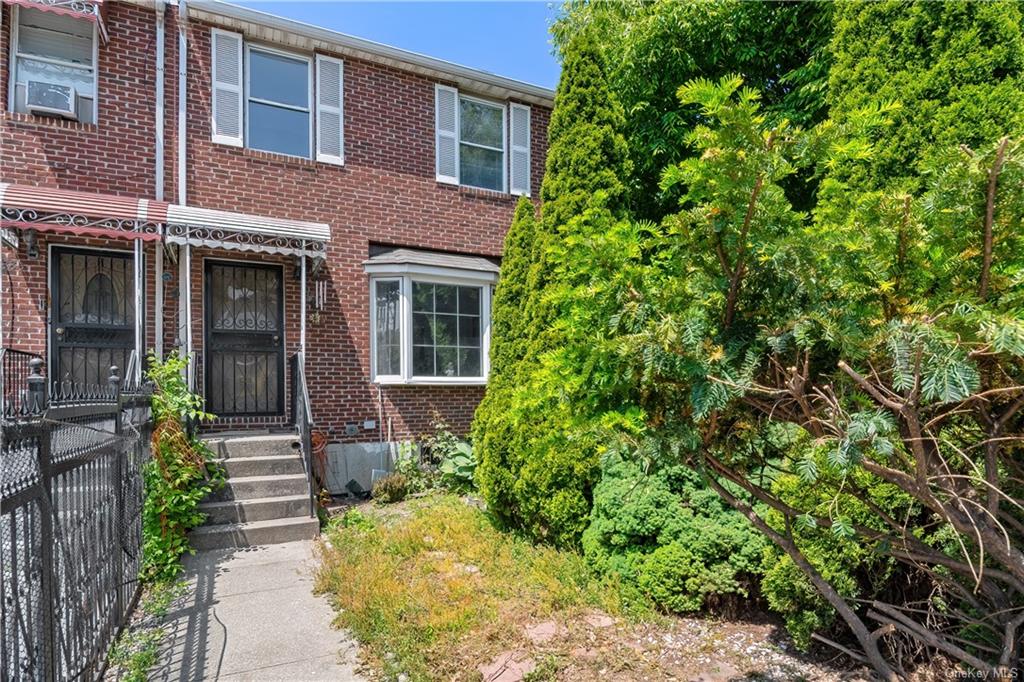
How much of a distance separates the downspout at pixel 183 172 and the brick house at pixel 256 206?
0.08 ft

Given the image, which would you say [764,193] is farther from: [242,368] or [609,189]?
[242,368]

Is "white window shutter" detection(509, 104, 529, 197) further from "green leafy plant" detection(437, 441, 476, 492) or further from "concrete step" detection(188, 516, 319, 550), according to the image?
"concrete step" detection(188, 516, 319, 550)

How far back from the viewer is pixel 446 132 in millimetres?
9383

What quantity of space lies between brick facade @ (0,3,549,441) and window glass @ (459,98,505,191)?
0.99ft

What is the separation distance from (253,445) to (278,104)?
4794 mm

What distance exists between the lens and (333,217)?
8445 millimetres

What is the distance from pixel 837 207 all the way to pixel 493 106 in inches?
333

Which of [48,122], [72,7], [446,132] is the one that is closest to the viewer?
[72,7]

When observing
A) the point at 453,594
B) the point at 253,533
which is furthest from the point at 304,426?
the point at 453,594

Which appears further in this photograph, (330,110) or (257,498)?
(330,110)

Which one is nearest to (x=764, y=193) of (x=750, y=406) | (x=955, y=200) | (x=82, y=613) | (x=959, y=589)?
(x=955, y=200)

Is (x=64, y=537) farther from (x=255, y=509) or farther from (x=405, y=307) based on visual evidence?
(x=405, y=307)

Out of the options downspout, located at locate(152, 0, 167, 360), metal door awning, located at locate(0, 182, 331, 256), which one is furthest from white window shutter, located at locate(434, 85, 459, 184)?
downspout, located at locate(152, 0, 167, 360)

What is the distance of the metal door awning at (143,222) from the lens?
241 inches
